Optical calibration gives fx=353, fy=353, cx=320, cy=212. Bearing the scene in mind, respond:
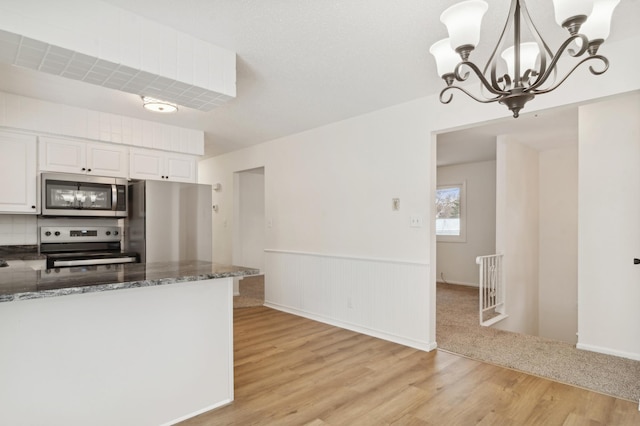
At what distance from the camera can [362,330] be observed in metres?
3.79

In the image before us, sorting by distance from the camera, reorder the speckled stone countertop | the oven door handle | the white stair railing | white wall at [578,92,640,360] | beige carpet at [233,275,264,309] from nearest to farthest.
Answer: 1. the speckled stone countertop
2. white wall at [578,92,640,360]
3. the oven door handle
4. the white stair railing
5. beige carpet at [233,275,264,309]

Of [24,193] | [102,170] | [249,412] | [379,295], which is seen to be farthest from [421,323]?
[24,193]

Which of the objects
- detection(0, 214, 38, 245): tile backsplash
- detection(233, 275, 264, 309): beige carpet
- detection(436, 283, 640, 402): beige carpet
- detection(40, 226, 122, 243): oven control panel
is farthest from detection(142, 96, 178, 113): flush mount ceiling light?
detection(436, 283, 640, 402): beige carpet

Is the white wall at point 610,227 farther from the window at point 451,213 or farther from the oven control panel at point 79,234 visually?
the oven control panel at point 79,234

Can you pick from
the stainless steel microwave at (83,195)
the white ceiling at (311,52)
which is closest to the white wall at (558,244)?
the white ceiling at (311,52)

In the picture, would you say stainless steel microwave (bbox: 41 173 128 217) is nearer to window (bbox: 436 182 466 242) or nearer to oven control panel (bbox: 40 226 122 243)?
oven control panel (bbox: 40 226 122 243)

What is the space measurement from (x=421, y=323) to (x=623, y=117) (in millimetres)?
2564

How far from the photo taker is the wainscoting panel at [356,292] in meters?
3.37

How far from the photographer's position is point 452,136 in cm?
477

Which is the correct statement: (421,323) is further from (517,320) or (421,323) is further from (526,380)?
(517,320)

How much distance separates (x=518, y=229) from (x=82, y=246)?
5.56 m

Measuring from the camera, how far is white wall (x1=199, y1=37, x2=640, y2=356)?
296cm

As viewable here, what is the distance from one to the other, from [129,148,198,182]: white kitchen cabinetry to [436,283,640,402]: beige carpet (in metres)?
3.53

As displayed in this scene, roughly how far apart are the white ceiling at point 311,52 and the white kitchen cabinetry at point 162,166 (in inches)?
17.4
